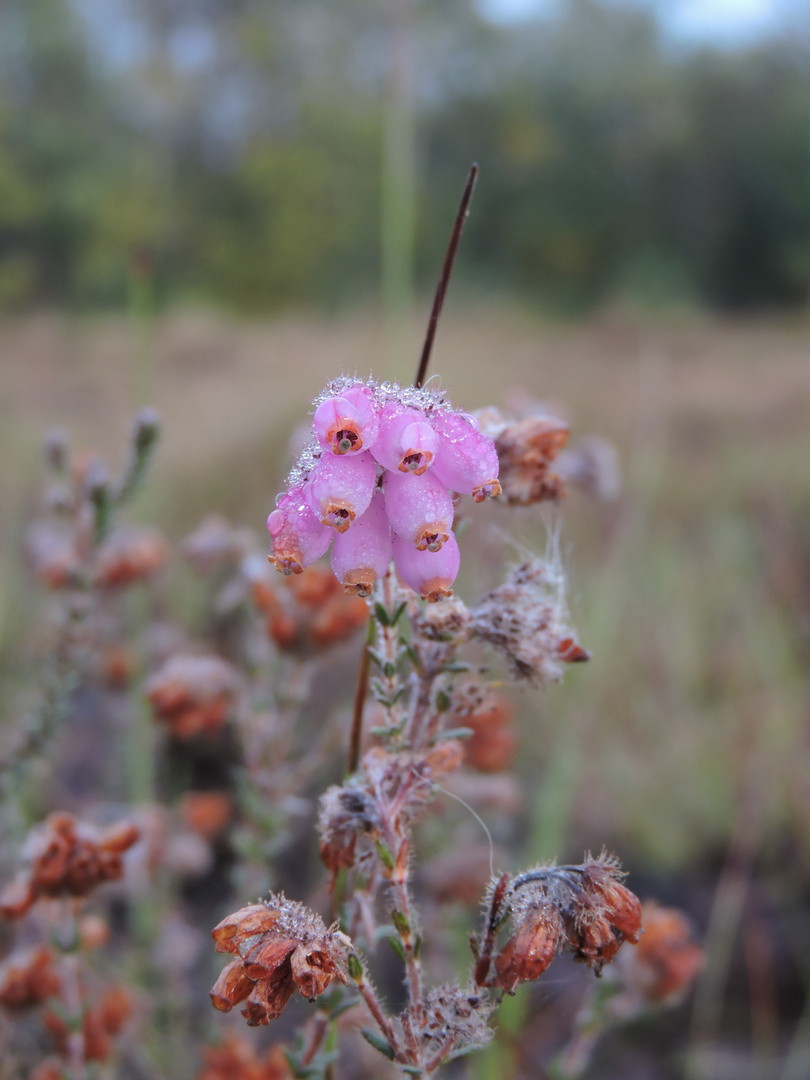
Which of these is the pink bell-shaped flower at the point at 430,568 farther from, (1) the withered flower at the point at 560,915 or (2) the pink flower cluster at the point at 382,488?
(1) the withered flower at the point at 560,915

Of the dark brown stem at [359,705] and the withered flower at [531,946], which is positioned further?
the dark brown stem at [359,705]

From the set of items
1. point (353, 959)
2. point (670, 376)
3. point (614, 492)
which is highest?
point (670, 376)

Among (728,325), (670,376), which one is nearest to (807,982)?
(670,376)

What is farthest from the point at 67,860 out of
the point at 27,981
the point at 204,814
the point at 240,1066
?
the point at 204,814

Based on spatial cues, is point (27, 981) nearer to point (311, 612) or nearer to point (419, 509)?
point (311, 612)

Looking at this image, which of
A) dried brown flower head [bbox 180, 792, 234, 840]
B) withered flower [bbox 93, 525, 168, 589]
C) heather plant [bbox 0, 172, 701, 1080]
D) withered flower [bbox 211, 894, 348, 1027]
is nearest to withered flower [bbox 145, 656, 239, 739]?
heather plant [bbox 0, 172, 701, 1080]

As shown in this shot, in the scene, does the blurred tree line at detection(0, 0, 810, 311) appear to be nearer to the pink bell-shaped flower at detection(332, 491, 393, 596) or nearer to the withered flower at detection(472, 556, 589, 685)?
the withered flower at detection(472, 556, 589, 685)

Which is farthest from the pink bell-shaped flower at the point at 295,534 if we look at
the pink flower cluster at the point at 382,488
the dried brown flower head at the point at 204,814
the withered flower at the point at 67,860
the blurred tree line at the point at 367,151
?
the blurred tree line at the point at 367,151

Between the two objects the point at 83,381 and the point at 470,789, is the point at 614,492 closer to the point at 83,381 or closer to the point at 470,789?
the point at 470,789
